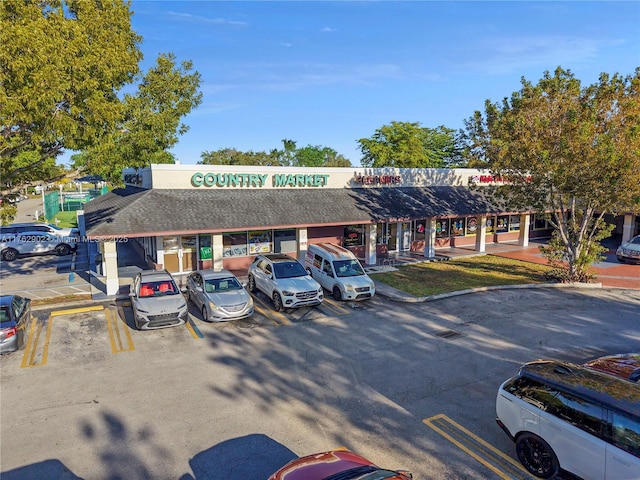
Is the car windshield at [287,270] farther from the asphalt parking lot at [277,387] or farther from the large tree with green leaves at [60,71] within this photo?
the large tree with green leaves at [60,71]

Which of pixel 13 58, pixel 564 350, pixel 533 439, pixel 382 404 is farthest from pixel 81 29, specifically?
pixel 564 350

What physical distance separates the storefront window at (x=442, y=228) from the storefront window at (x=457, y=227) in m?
0.52

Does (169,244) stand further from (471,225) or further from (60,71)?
(471,225)

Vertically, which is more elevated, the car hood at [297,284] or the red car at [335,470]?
the car hood at [297,284]

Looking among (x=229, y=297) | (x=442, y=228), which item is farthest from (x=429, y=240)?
(x=229, y=297)

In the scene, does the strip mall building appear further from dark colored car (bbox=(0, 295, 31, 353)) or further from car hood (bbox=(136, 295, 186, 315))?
dark colored car (bbox=(0, 295, 31, 353))

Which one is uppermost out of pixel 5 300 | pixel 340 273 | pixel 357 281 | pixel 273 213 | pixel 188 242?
pixel 273 213

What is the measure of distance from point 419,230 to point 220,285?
55.6ft

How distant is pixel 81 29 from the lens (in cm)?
1387

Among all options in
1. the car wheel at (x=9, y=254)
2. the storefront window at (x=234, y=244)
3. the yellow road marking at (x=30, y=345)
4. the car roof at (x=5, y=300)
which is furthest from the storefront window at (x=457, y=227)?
the car wheel at (x=9, y=254)

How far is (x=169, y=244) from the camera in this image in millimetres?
21688

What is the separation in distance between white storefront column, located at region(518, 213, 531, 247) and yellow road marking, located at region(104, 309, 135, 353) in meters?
27.3

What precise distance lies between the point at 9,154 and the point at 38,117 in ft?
10.8

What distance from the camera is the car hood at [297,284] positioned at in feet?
55.2
